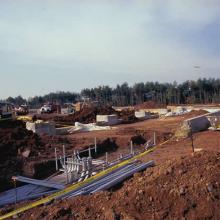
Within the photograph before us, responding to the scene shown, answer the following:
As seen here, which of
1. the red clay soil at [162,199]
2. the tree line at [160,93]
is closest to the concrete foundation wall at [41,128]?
the red clay soil at [162,199]

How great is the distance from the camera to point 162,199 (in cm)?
688

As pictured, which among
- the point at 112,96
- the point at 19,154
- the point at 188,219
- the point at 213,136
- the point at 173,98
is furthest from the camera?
the point at 112,96

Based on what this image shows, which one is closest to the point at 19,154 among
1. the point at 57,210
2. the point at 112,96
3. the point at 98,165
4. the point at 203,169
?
the point at 98,165

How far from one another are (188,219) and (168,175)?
4.57 ft

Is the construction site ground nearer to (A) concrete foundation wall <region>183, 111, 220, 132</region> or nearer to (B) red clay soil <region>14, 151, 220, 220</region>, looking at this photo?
(B) red clay soil <region>14, 151, 220, 220</region>

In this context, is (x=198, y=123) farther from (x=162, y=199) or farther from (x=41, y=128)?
(x=162, y=199)

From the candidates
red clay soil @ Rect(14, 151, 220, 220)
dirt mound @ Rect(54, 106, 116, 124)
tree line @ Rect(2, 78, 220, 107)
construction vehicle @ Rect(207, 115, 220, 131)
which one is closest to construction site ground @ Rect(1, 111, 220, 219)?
red clay soil @ Rect(14, 151, 220, 220)

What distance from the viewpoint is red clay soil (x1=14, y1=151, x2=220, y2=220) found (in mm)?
6520

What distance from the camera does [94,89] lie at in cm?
8144

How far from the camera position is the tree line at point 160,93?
66188 millimetres

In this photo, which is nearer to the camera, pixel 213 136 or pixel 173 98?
pixel 213 136

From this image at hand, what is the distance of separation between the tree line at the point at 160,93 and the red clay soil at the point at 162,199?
55133 mm

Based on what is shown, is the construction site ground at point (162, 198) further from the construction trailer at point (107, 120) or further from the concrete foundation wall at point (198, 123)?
the construction trailer at point (107, 120)

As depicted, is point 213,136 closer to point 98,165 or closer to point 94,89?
point 98,165
